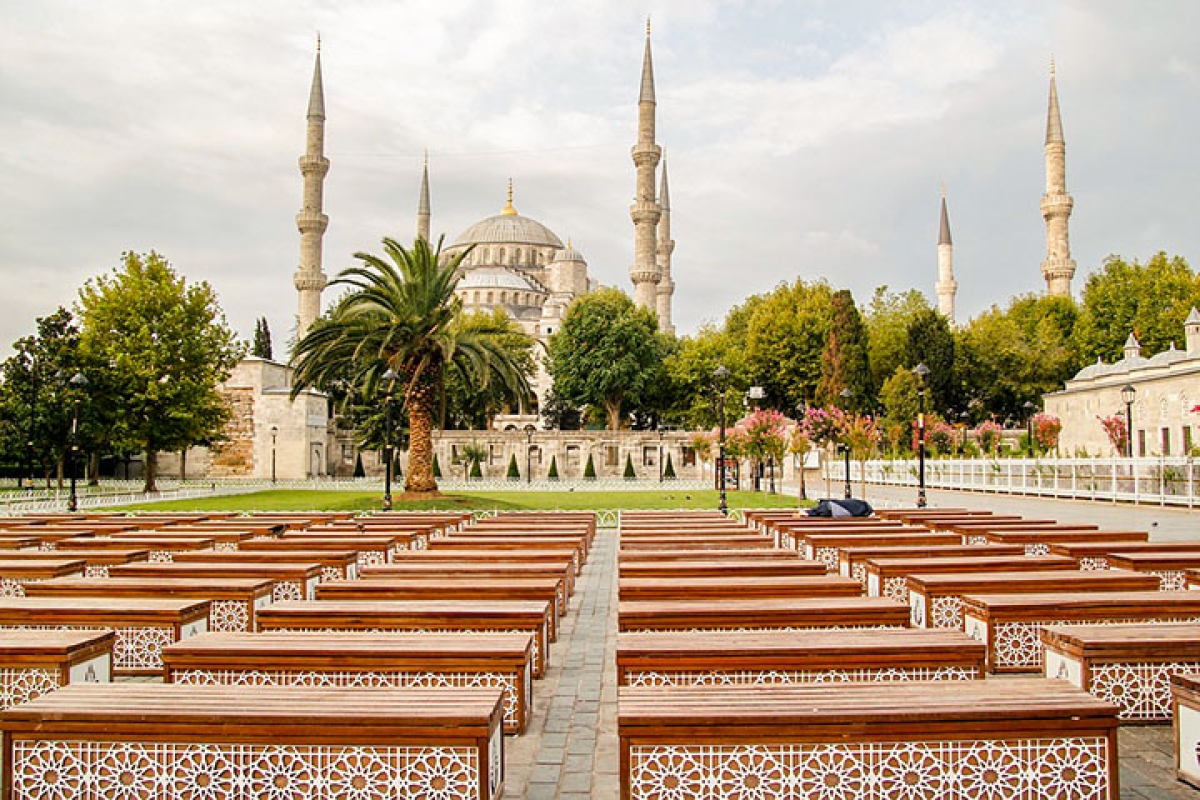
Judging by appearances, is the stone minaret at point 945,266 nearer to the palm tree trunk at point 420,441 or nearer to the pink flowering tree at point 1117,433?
the pink flowering tree at point 1117,433

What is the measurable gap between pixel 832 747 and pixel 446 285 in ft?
72.4

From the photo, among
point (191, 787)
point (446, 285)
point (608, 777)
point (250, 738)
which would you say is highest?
point (446, 285)

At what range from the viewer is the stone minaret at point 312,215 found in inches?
2303

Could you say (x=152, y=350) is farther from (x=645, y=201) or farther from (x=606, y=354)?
(x=645, y=201)

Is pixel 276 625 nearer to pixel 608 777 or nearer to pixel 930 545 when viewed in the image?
pixel 608 777

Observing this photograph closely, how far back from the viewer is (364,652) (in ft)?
15.9

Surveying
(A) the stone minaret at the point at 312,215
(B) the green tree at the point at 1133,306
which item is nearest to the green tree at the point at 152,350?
(A) the stone minaret at the point at 312,215

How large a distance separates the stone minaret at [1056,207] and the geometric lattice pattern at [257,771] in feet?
228

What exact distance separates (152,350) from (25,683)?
32083 millimetres

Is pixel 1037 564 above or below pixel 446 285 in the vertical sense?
below

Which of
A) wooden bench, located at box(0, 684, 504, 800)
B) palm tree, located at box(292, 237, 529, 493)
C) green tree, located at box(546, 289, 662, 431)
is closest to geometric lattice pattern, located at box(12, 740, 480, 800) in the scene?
wooden bench, located at box(0, 684, 504, 800)

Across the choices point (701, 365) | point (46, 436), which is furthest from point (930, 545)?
point (701, 365)

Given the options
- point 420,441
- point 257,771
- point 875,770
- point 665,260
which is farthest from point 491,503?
point 665,260

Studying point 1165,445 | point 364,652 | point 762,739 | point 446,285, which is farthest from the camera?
point 1165,445
